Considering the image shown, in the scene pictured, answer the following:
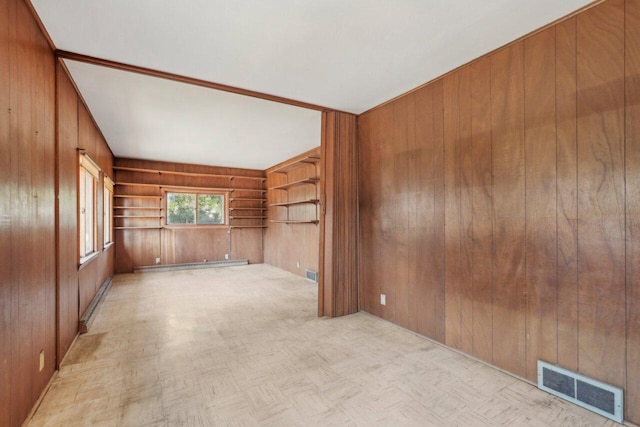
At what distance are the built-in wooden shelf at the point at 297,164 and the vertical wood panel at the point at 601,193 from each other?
161 inches

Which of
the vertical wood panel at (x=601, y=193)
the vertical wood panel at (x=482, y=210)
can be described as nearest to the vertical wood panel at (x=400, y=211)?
the vertical wood panel at (x=482, y=210)

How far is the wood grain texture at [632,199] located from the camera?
1709 millimetres

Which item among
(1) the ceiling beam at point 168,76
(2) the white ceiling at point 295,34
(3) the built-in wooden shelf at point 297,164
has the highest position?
(2) the white ceiling at point 295,34

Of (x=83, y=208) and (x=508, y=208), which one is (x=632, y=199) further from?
(x=83, y=208)

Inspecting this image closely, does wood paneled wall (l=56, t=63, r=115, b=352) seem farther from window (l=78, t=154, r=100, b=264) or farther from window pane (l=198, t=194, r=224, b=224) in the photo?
window pane (l=198, t=194, r=224, b=224)

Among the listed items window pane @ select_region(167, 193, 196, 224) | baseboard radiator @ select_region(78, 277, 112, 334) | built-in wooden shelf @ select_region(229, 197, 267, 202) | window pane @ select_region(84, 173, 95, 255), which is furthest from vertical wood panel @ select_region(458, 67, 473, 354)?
window pane @ select_region(167, 193, 196, 224)

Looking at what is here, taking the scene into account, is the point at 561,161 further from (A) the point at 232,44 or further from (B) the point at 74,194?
(B) the point at 74,194

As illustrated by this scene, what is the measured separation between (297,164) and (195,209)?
3.12 meters

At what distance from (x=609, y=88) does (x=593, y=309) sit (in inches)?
55.1

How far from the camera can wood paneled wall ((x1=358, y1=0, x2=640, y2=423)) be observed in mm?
1772

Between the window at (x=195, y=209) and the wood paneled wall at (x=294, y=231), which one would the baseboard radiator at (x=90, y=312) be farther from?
the wood paneled wall at (x=294, y=231)

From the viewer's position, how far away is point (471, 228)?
256cm

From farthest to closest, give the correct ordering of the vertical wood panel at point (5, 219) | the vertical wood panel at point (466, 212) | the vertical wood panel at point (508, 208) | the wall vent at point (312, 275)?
1. the wall vent at point (312, 275)
2. the vertical wood panel at point (466, 212)
3. the vertical wood panel at point (508, 208)
4. the vertical wood panel at point (5, 219)

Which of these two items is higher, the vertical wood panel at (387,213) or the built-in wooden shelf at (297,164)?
the built-in wooden shelf at (297,164)
